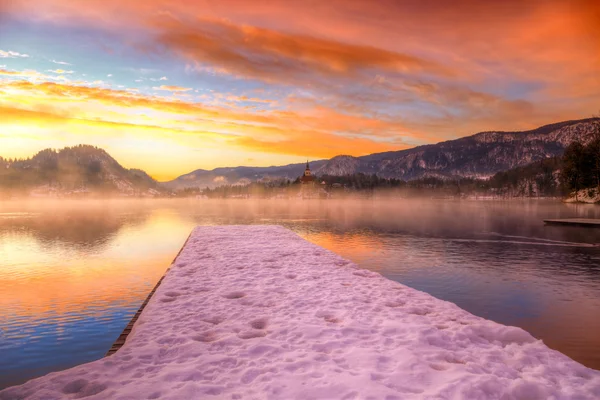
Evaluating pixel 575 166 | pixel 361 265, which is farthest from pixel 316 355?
pixel 575 166

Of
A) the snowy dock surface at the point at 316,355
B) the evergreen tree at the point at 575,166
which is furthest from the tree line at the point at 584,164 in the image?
the snowy dock surface at the point at 316,355

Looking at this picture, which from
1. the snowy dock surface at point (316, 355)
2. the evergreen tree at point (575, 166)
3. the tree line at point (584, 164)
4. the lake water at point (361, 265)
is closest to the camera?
Answer: the snowy dock surface at point (316, 355)

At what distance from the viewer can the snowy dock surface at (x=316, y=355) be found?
6641mm

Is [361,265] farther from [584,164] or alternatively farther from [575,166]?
[584,164]

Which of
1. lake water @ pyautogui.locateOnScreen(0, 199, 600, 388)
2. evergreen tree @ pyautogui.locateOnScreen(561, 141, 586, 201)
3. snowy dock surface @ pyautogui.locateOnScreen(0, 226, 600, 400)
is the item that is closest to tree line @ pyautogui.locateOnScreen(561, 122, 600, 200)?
evergreen tree @ pyautogui.locateOnScreen(561, 141, 586, 201)

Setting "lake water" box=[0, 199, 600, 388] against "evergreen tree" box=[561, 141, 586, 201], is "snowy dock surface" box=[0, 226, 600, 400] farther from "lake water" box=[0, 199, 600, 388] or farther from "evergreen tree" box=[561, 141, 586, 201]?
"evergreen tree" box=[561, 141, 586, 201]

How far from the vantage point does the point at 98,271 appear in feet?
83.5

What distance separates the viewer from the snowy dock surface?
6641mm

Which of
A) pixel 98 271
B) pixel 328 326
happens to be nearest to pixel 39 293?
pixel 98 271

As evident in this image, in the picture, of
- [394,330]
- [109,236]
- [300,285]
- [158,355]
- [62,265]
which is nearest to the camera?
[158,355]

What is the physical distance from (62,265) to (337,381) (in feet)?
88.8

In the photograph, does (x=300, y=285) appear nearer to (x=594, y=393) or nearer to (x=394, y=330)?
(x=394, y=330)

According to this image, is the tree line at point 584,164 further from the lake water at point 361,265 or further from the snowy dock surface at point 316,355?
the snowy dock surface at point 316,355

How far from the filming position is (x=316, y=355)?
26.2ft
